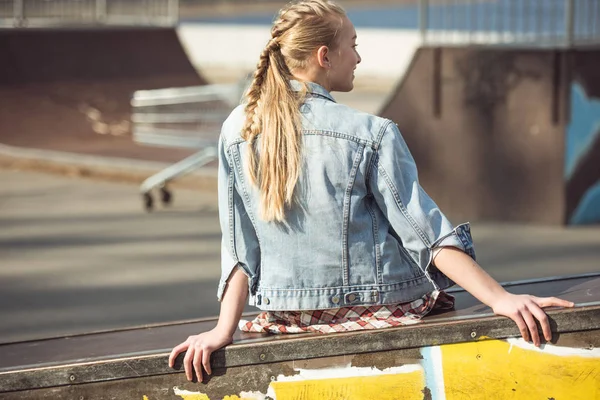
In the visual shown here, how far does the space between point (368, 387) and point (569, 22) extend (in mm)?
5452

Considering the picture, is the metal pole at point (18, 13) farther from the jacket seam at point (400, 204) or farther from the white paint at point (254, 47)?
the jacket seam at point (400, 204)

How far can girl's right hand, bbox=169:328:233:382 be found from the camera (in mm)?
2965

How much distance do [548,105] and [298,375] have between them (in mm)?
5239

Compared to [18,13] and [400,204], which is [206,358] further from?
[18,13]

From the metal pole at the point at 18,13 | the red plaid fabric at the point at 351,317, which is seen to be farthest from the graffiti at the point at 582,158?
the metal pole at the point at 18,13

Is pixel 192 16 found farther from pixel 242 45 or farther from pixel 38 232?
pixel 38 232

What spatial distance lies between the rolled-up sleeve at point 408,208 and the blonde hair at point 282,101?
9.1 inches

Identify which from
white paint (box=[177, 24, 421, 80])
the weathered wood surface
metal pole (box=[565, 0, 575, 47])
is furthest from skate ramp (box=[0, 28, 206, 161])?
the weathered wood surface

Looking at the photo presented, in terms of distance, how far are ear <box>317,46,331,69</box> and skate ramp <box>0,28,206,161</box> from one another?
8.57 m

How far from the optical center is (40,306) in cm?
607

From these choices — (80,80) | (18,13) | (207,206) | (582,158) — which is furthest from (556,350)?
(18,13)

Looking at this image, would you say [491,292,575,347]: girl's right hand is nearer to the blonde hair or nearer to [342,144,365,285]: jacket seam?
[342,144,365,285]: jacket seam

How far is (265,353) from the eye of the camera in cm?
299

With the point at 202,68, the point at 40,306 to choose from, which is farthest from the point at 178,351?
the point at 202,68
